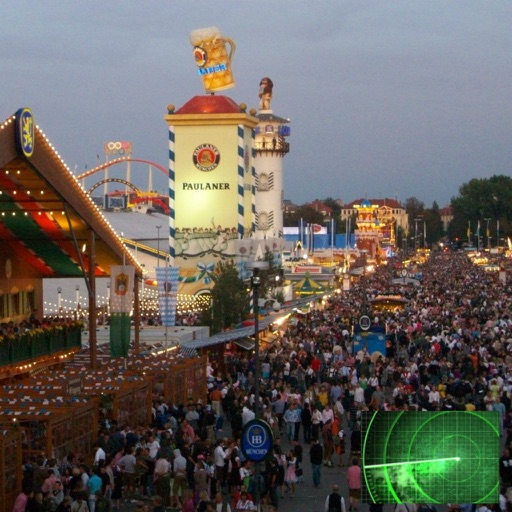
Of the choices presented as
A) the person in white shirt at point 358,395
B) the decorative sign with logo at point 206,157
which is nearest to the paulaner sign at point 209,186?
the decorative sign with logo at point 206,157

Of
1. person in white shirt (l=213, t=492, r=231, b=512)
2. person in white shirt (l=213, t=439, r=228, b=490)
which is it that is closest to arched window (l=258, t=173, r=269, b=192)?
person in white shirt (l=213, t=439, r=228, b=490)

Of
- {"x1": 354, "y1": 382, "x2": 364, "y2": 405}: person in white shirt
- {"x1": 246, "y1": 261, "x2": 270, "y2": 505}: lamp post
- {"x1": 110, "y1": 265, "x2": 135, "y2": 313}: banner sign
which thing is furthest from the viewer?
{"x1": 110, "y1": 265, "x2": 135, "y2": 313}: banner sign

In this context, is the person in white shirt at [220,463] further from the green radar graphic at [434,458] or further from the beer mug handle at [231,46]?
the beer mug handle at [231,46]

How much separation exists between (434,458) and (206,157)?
5313 cm

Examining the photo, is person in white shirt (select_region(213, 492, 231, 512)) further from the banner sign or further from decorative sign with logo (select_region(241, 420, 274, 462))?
the banner sign

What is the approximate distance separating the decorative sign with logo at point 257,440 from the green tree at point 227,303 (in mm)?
29541

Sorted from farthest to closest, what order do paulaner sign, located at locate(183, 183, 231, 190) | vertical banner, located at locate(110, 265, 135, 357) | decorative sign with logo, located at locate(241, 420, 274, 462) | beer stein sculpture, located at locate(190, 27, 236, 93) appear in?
beer stein sculpture, located at locate(190, 27, 236, 93), paulaner sign, located at locate(183, 183, 231, 190), vertical banner, located at locate(110, 265, 135, 357), decorative sign with logo, located at locate(241, 420, 274, 462)

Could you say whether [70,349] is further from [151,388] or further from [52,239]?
[151,388]

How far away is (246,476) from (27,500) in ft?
11.1

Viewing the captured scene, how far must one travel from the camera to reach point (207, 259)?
65750mm

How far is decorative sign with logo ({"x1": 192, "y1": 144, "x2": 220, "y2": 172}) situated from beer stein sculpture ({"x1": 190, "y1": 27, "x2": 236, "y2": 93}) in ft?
20.0

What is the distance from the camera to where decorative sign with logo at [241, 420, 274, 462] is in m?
16.8

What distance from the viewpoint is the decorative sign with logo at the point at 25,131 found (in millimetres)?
22469

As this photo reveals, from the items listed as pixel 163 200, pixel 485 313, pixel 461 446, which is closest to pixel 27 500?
pixel 461 446
